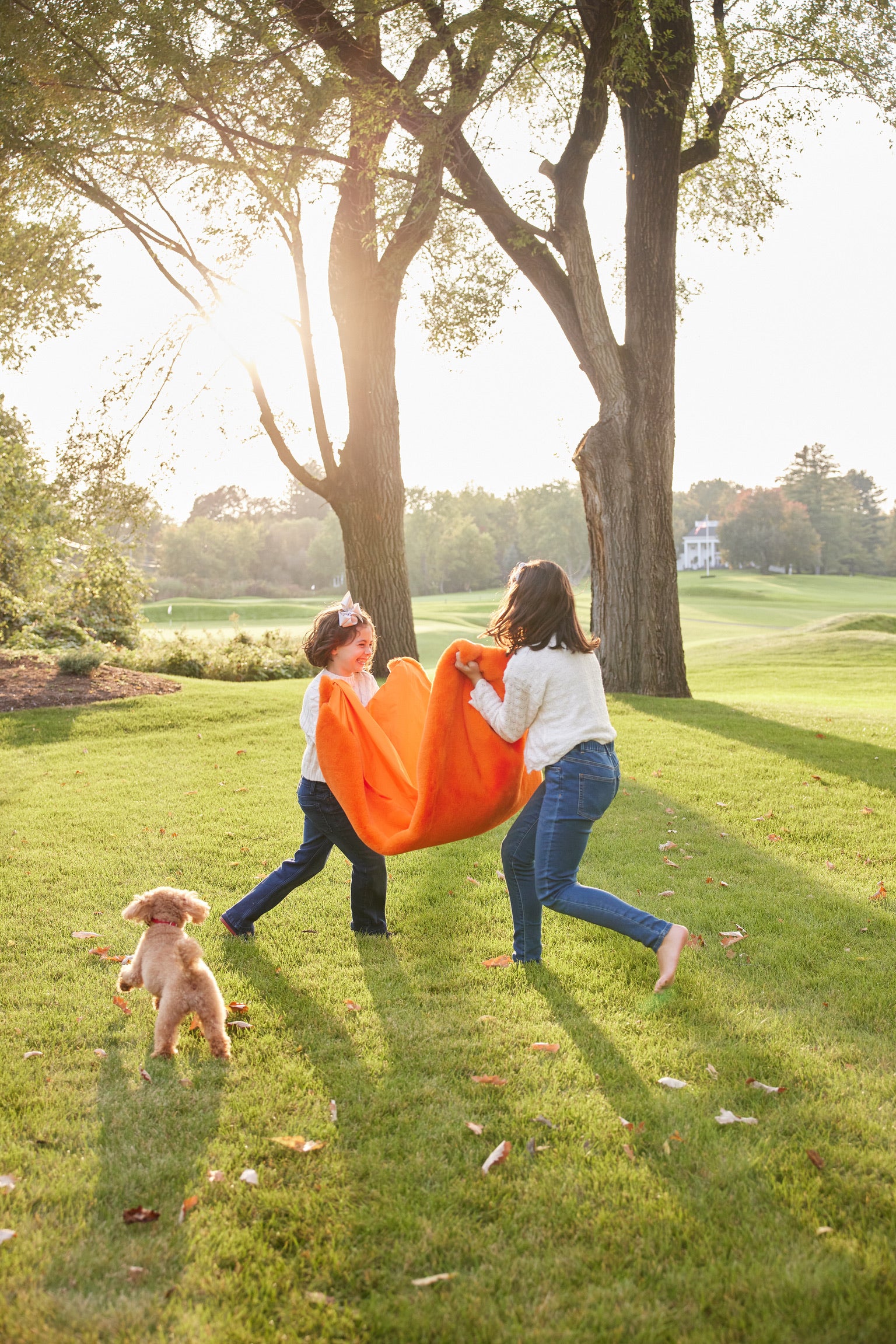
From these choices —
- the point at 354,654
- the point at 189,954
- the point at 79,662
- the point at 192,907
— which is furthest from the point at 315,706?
the point at 79,662

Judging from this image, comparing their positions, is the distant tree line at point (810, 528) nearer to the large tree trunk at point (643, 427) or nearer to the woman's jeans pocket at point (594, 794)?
the large tree trunk at point (643, 427)

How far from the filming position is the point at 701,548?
4466 inches

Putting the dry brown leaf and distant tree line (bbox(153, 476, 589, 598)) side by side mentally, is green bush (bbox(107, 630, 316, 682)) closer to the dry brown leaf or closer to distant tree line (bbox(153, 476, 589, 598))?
the dry brown leaf

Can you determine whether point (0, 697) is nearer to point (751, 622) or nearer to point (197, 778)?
point (197, 778)

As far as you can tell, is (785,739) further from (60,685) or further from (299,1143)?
(60,685)

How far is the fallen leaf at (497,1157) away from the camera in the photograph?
3.28 m

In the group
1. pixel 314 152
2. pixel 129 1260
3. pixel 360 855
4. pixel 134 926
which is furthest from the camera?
pixel 314 152

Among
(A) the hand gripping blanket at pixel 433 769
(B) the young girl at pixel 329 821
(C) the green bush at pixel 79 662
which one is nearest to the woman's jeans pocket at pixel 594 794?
(A) the hand gripping blanket at pixel 433 769

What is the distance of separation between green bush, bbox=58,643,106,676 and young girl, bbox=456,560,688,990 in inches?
495

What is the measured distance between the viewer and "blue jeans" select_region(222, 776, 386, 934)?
5309mm

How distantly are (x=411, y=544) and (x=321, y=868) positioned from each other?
81359 mm

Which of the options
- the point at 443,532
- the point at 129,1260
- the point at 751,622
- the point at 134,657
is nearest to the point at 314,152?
the point at 134,657

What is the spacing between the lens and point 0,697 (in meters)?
13.8

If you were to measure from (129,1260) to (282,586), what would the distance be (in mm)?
77247
